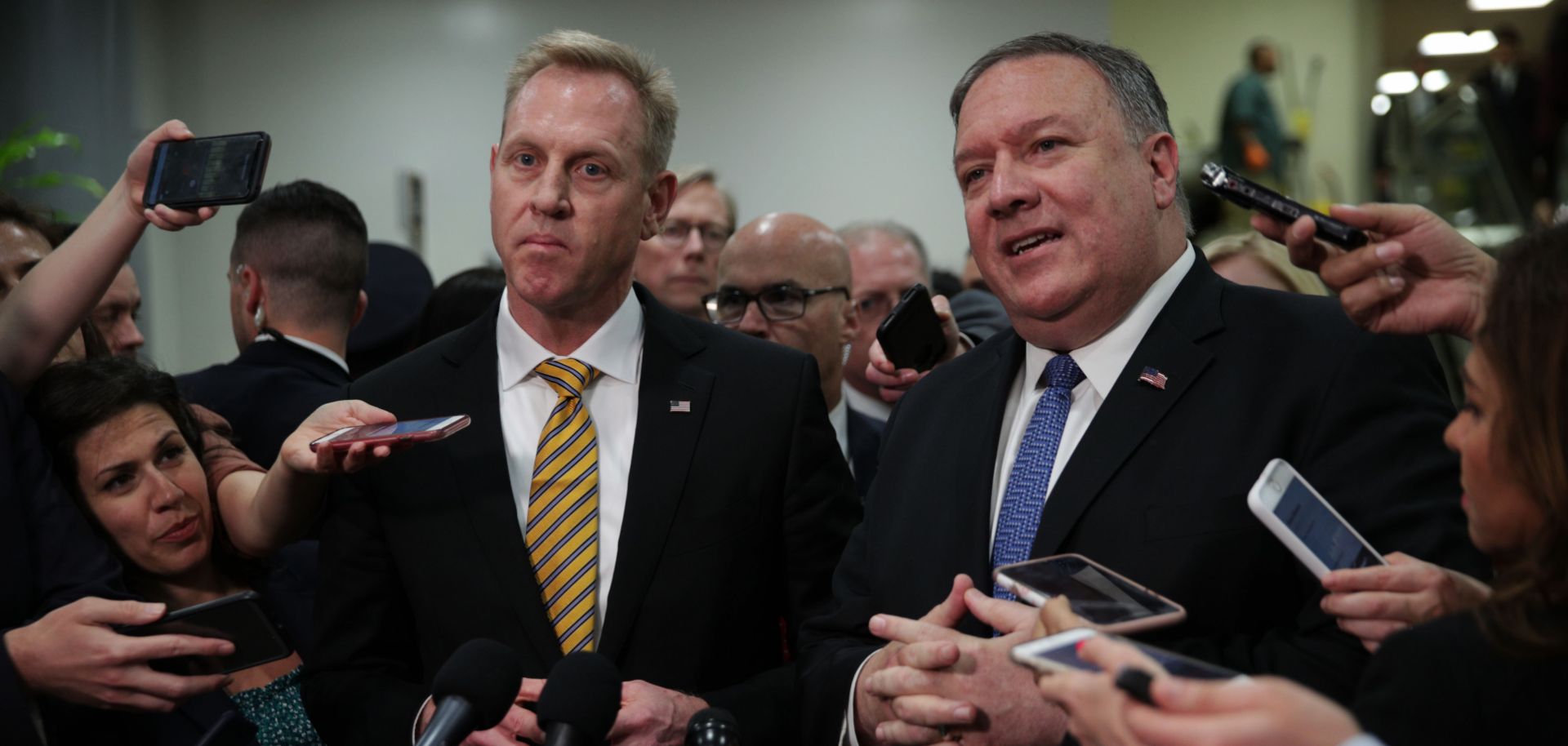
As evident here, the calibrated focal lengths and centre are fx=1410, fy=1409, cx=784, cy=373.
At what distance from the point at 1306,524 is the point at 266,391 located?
2.60 m

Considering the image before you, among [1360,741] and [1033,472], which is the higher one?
[1360,741]

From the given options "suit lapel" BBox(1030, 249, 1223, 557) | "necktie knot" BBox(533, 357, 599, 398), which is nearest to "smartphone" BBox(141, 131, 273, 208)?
"necktie knot" BBox(533, 357, 599, 398)

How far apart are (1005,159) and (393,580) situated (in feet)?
4.12

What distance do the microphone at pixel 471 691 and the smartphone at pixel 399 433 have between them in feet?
1.50

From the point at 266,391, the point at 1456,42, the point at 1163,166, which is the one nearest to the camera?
the point at 1163,166

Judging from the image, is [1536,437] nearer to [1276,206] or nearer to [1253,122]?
[1276,206]

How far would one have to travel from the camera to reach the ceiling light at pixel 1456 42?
16297 mm

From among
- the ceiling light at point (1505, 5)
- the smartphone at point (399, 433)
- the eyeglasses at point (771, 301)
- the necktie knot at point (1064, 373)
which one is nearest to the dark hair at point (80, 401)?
the smartphone at point (399, 433)

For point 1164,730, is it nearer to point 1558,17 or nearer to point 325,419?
point 325,419

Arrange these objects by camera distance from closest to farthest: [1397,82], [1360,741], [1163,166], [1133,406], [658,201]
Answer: [1360,741] → [1133,406] → [1163,166] → [658,201] → [1397,82]

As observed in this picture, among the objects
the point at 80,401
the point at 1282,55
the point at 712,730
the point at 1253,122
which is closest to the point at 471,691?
the point at 712,730

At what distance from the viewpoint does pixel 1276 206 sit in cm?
200

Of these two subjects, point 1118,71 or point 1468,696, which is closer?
point 1468,696

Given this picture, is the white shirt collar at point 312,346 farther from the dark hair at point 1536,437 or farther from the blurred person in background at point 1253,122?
the blurred person in background at point 1253,122
